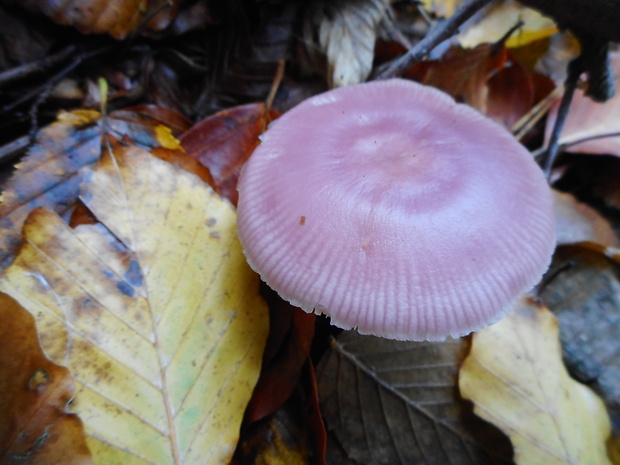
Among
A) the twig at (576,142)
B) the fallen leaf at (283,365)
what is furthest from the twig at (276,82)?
the twig at (576,142)

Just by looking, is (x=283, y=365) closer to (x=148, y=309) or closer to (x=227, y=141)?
(x=148, y=309)

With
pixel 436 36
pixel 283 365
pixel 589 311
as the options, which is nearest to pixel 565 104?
pixel 436 36

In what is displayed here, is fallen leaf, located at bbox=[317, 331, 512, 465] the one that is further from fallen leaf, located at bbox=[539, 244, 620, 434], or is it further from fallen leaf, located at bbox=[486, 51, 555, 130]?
fallen leaf, located at bbox=[486, 51, 555, 130]

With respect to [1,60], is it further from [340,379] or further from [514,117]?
[514,117]

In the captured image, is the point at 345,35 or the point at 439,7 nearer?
the point at 345,35

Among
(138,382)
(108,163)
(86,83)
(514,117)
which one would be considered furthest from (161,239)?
(514,117)

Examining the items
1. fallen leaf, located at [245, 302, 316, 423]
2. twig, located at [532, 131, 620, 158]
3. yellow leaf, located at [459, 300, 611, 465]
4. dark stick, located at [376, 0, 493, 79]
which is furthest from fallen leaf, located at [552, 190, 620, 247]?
fallen leaf, located at [245, 302, 316, 423]
